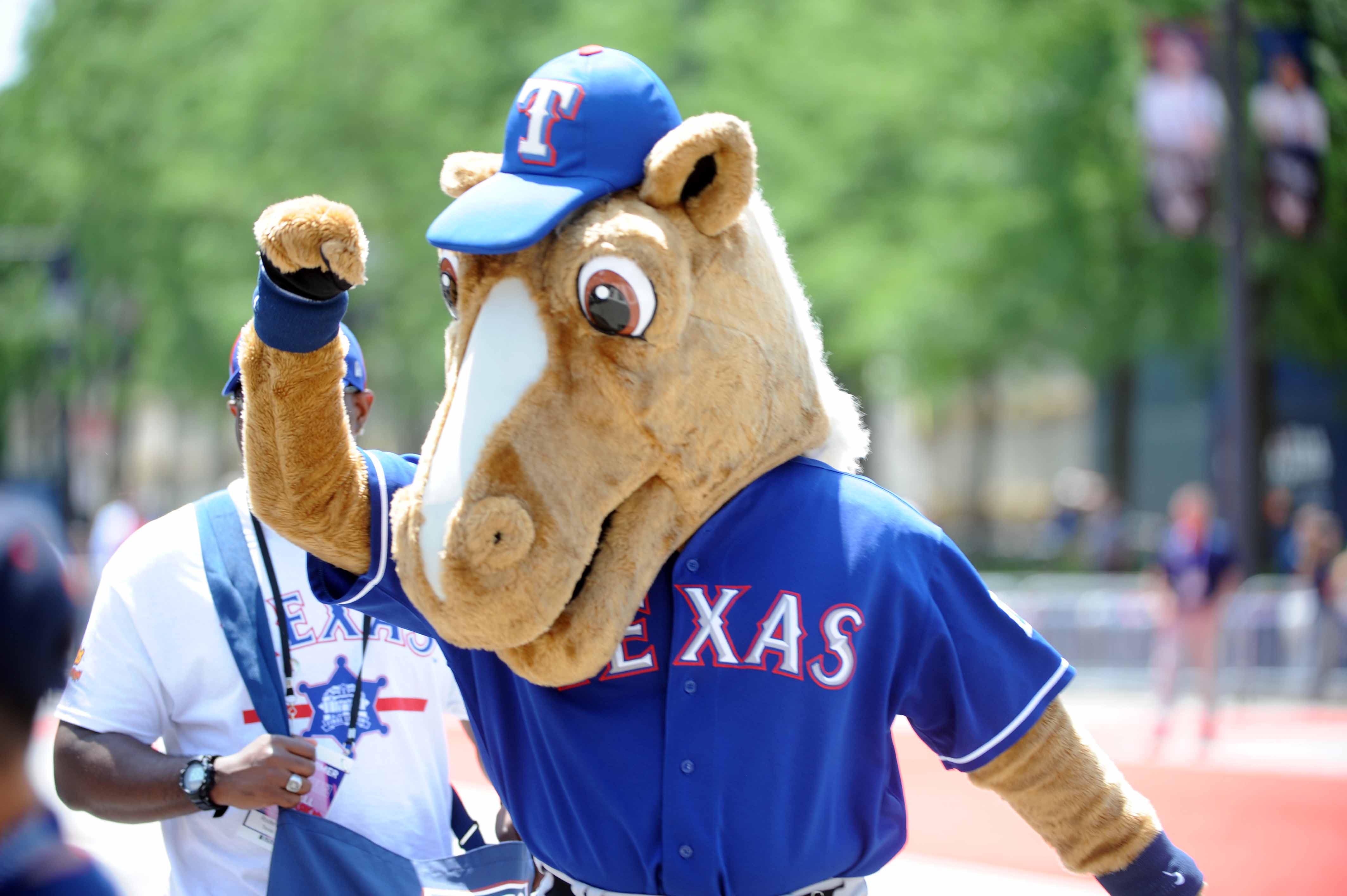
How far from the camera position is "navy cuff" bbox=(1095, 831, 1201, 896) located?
224cm

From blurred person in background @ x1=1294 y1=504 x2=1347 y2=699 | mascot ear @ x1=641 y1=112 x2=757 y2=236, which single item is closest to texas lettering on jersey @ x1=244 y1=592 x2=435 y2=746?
mascot ear @ x1=641 y1=112 x2=757 y2=236

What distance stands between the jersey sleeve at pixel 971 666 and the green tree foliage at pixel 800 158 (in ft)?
42.5

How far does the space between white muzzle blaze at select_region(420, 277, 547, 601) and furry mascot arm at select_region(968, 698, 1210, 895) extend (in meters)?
0.98

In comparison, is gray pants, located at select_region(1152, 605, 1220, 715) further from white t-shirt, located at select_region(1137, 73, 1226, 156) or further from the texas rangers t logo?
the texas rangers t logo

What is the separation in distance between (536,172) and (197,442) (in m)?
57.8

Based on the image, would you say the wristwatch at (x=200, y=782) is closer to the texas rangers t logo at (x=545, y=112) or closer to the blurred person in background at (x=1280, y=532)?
the texas rangers t logo at (x=545, y=112)

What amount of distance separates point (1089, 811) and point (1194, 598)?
8.99 meters

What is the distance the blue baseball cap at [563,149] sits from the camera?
206cm

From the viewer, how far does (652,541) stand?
7.06 ft

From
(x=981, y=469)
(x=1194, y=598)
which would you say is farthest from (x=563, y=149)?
(x=981, y=469)

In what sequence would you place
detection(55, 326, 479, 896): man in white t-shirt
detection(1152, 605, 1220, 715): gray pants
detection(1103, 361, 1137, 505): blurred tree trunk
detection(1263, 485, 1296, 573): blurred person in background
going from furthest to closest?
detection(1103, 361, 1137, 505): blurred tree trunk < detection(1263, 485, 1296, 573): blurred person in background < detection(1152, 605, 1220, 715): gray pants < detection(55, 326, 479, 896): man in white t-shirt

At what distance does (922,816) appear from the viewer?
297 inches

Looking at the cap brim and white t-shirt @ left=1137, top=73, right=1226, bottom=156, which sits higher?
white t-shirt @ left=1137, top=73, right=1226, bottom=156

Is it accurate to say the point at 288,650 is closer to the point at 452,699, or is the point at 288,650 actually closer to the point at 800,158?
the point at 452,699
